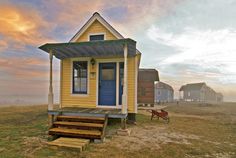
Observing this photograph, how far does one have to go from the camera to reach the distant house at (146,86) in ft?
73.5

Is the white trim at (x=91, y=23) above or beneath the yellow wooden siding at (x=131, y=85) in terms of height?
above

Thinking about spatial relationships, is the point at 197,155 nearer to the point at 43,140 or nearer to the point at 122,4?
the point at 43,140

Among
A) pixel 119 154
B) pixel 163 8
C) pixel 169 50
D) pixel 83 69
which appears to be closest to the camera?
pixel 119 154

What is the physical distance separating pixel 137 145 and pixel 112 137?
132cm

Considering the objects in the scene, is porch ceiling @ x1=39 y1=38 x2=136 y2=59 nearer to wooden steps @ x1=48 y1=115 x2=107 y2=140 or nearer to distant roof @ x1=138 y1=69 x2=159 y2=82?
wooden steps @ x1=48 y1=115 x2=107 y2=140

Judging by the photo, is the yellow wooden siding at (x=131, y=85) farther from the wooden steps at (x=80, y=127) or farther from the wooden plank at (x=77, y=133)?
the wooden plank at (x=77, y=133)

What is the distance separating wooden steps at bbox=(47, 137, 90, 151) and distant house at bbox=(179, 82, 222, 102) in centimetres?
5186

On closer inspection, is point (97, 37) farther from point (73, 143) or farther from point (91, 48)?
point (73, 143)

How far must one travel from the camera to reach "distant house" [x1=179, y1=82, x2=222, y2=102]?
51634 mm

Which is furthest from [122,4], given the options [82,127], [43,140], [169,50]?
[169,50]

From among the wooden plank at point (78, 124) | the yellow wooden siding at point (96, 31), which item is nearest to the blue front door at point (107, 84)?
the yellow wooden siding at point (96, 31)

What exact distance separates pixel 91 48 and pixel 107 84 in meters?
2.40

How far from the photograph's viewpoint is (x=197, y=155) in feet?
17.4

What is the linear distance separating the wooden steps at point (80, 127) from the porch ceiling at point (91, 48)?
3.38m
